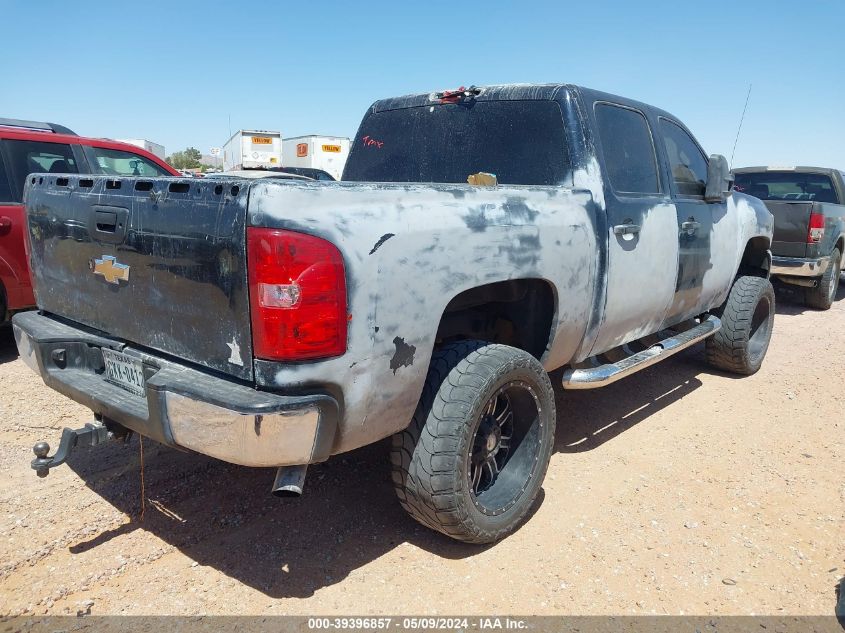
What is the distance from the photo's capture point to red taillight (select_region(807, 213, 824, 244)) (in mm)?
7750

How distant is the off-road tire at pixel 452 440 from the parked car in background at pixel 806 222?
666 cm

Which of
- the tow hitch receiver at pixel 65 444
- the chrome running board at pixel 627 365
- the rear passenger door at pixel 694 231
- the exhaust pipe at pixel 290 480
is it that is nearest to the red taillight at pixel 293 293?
the exhaust pipe at pixel 290 480

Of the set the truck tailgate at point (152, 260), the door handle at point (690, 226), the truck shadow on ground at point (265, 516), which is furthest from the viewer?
the door handle at point (690, 226)

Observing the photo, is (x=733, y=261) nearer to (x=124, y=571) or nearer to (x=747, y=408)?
(x=747, y=408)

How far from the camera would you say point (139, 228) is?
2.39m

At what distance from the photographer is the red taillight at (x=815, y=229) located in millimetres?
7750

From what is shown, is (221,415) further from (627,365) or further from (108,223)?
(627,365)

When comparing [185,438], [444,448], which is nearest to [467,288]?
[444,448]

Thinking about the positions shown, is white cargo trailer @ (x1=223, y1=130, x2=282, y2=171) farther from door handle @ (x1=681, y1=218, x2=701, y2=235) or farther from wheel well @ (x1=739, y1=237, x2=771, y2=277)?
door handle @ (x1=681, y1=218, x2=701, y2=235)

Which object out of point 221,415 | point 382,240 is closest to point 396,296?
point 382,240

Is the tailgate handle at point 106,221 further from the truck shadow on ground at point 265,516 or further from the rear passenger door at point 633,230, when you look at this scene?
the rear passenger door at point 633,230

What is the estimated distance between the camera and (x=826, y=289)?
28.2 ft

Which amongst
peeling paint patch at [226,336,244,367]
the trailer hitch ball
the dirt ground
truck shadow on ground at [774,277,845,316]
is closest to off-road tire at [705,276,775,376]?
the dirt ground

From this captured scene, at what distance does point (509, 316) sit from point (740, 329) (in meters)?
2.83
